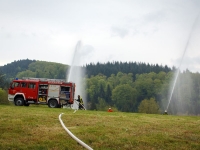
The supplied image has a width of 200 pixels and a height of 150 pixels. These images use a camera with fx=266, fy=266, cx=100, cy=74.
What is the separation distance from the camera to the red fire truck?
29.0m

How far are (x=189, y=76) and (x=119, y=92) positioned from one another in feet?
105

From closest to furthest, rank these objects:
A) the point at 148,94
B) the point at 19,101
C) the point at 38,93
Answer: the point at 19,101, the point at 38,93, the point at 148,94

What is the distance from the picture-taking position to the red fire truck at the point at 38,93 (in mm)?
29047

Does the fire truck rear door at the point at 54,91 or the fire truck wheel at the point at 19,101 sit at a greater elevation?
the fire truck rear door at the point at 54,91

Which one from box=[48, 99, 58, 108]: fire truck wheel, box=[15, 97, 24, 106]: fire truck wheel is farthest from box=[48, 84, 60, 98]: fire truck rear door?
box=[15, 97, 24, 106]: fire truck wheel

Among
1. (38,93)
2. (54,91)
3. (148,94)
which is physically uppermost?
(54,91)

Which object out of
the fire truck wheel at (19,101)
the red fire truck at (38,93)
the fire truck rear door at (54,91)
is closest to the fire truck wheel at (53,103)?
the red fire truck at (38,93)

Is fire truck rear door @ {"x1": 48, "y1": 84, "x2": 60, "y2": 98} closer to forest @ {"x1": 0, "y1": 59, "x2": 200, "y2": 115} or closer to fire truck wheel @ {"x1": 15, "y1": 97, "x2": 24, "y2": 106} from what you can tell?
fire truck wheel @ {"x1": 15, "y1": 97, "x2": 24, "y2": 106}

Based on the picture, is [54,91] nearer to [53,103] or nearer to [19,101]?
[53,103]

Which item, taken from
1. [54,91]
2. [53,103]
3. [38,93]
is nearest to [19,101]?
[38,93]

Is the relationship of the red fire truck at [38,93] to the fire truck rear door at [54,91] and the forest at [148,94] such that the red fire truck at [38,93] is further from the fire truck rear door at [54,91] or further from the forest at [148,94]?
the forest at [148,94]

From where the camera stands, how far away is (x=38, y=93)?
1147 inches

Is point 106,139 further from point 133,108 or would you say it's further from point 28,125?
point 133,108

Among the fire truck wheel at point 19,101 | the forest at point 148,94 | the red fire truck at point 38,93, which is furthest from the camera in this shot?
the forest at point 148,94
